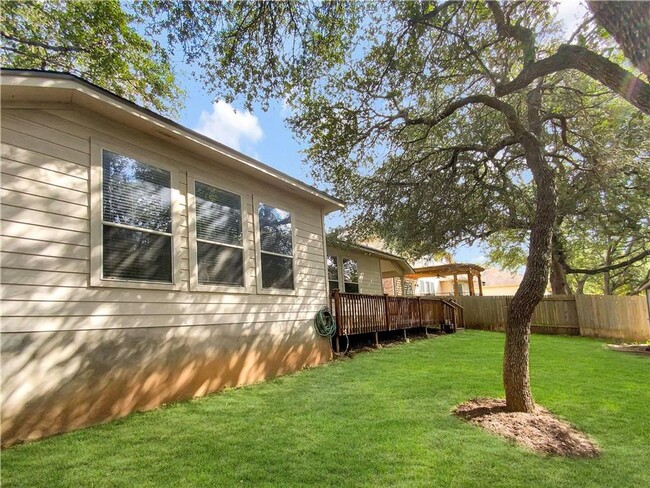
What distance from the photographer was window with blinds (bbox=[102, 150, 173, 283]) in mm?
4180

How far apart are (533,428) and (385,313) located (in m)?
6.11

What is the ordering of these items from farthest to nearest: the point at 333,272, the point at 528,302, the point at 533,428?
1. the point at 333,272
2. the point at 528,302
3. the point at 533,428

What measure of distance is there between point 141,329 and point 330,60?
5.01 metres

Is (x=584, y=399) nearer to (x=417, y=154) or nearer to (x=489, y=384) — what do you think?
(x=489, y=384)

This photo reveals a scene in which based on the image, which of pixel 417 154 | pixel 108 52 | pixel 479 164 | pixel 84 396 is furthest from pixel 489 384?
pixel 108 52

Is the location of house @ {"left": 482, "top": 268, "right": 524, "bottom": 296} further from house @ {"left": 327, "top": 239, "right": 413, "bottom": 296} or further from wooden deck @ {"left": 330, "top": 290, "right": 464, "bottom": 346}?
house @ {"left": 327, "top": 239, "right": 413, "bottom": 296}

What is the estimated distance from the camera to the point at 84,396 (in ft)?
12.2

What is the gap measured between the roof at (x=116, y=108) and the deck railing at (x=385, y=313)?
3.25 metres

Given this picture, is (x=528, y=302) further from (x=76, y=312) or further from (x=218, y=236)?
(x=76, y=312)

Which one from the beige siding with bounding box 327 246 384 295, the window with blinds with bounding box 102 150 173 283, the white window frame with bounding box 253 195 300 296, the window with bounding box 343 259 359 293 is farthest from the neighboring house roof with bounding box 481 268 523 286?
the window with blinds with bounding box 102 150 173 283

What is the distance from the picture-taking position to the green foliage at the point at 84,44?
899 centimetres

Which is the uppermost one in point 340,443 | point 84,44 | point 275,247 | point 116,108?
point 84,44

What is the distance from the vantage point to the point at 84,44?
9.67 meters

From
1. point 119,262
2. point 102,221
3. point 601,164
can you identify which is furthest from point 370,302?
point 102,221
